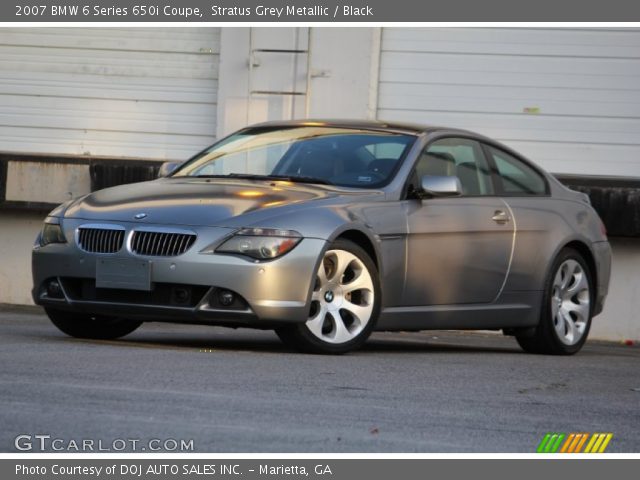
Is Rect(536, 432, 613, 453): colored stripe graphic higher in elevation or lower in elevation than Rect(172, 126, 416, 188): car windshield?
lower

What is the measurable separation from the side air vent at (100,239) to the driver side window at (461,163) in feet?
6.70

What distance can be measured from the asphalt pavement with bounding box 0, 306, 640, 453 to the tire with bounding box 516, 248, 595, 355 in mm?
758

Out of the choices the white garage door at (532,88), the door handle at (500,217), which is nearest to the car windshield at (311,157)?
the door handle at (500,217)

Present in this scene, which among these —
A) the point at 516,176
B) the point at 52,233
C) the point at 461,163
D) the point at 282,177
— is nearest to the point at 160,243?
the point at 52,233

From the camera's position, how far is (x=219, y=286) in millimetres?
8133

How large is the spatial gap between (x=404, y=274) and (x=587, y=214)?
2.25 meters

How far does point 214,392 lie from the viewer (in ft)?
21.2

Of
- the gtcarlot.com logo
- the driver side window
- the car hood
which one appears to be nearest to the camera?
the gtcarlot.com logo

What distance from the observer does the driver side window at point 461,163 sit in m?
9.61

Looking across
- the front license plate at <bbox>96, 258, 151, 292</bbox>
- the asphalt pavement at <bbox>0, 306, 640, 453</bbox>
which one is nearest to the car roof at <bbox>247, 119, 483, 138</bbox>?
the asphalt pavement at <bbox>0, 306, 640, 453</bbox>

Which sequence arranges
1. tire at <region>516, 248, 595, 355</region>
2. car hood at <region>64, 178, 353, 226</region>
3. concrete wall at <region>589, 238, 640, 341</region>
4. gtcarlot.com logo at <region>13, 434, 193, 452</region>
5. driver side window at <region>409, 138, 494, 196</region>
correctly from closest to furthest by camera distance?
gtcarlot.com logo at <region>13, 434, 193, 452</region>, car hood at <region>64, 178, 353, 226</region>, driver side window at <region>409, 138, 494, 196</region>, tire at <region>516, 248, 595, 355</region>, concrete wall at <region>589, 238, 640, 341</region>
